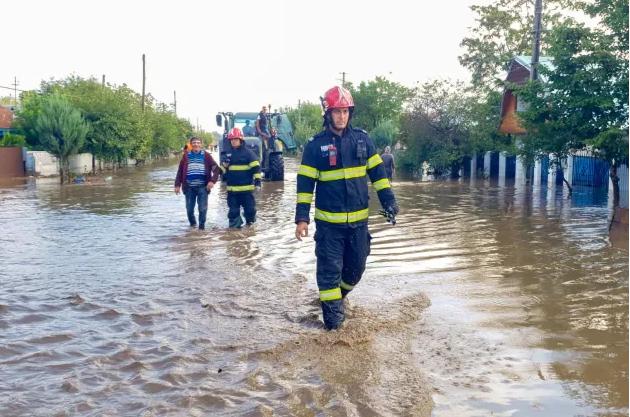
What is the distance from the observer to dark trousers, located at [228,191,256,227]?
11195mm

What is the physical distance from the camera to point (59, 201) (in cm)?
1675

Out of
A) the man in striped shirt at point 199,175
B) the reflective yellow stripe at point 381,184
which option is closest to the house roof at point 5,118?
the man in striped shirt at point 199,175

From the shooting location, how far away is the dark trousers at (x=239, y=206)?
11.2m

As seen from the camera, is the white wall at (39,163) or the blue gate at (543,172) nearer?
the blue gate at (543,172)

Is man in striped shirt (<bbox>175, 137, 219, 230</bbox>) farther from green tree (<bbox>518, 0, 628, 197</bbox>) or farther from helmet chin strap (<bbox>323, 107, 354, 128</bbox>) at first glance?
green tree (<bbox>518, 0, 628, 197</bbox>)

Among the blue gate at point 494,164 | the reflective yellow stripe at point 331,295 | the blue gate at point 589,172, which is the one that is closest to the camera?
the reflective yellow stripe at point 331,295

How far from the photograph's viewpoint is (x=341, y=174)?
558cm

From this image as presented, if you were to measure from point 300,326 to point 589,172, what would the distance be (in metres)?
19.1

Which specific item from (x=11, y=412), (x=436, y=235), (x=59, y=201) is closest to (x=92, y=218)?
(x=59, y=201)

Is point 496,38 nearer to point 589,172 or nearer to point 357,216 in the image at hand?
point 589,172

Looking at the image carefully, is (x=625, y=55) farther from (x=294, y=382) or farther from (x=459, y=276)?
(x=294, y=382)

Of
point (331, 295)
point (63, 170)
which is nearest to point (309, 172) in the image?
point (331, 295)

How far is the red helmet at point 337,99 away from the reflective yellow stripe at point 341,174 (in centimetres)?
52

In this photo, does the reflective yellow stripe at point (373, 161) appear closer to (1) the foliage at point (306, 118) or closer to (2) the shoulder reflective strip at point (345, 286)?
(2) the shoulder reflective strip at point (345, 286)
